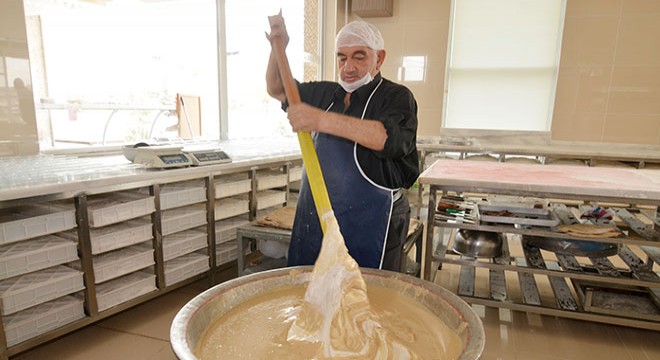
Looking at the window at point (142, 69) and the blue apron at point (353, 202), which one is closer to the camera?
the blue apron at point (353, 202)

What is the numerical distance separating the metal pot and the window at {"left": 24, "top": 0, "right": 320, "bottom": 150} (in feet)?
7.64

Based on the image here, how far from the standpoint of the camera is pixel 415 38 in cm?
543

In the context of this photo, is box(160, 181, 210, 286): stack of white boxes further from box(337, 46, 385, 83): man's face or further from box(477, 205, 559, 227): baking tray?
box(477, 205, 559, 227): baking tray

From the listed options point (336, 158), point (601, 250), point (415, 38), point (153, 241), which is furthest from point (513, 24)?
point (153, 241)

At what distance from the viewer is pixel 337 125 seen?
125cm

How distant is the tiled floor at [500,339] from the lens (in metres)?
2.00

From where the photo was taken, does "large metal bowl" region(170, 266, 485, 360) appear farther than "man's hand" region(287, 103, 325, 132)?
No

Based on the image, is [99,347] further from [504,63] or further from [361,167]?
[504,63]

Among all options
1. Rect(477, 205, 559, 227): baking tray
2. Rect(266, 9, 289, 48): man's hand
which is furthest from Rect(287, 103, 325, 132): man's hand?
Rect(477, 205, 559, 227): baking tray

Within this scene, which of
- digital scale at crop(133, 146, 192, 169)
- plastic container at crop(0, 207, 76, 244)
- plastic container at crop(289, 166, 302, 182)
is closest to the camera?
plastic container at crop(0, 207, 76, 244)

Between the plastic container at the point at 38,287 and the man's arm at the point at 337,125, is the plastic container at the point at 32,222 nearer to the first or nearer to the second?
the plastic container at the point at 38,287

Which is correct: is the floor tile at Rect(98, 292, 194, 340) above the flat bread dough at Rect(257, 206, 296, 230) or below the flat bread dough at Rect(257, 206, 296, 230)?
below

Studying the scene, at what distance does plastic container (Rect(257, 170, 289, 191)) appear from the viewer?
9.46 ft

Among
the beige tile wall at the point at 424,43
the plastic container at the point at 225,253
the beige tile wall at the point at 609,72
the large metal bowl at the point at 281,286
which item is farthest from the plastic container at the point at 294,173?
the beige tile wall at the point at 609,72
